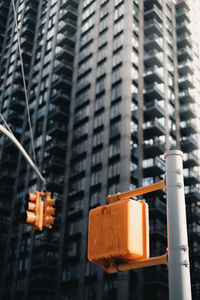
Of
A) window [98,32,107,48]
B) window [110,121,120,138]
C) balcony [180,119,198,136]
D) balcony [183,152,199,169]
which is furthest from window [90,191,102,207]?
window [98,32,107,48]

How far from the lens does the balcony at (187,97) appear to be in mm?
69188

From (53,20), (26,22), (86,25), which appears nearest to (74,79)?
(86,25)

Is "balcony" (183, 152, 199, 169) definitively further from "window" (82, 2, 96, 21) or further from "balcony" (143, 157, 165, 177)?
"window" (82, 2, 96, 21)

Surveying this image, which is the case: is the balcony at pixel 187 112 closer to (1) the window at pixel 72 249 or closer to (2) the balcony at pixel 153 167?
(2) the balcony at pixel 153 167

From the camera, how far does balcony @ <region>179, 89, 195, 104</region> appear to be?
6919 cm

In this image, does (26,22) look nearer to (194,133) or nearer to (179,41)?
(179,41)

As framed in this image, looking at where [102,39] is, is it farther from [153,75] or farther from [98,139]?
[98,139]

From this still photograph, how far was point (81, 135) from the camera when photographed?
64500 millimetres

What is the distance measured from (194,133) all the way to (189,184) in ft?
32.9

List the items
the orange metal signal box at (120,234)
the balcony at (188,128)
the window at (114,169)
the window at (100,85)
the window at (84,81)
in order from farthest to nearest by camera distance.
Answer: the window at (84,81), the balcony at (188,128), the window at (100,85), the window at (114,169), the orange metal signal box at (120,234)

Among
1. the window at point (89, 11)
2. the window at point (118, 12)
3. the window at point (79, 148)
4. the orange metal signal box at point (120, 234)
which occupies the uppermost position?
Result: the window at point (89, 11)

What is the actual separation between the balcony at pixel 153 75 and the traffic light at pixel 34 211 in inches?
2180

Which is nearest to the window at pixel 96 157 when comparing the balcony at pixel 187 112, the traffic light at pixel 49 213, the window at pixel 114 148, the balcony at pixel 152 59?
the window at pixel 114 148

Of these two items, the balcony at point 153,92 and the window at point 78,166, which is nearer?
the window at point 78,166
